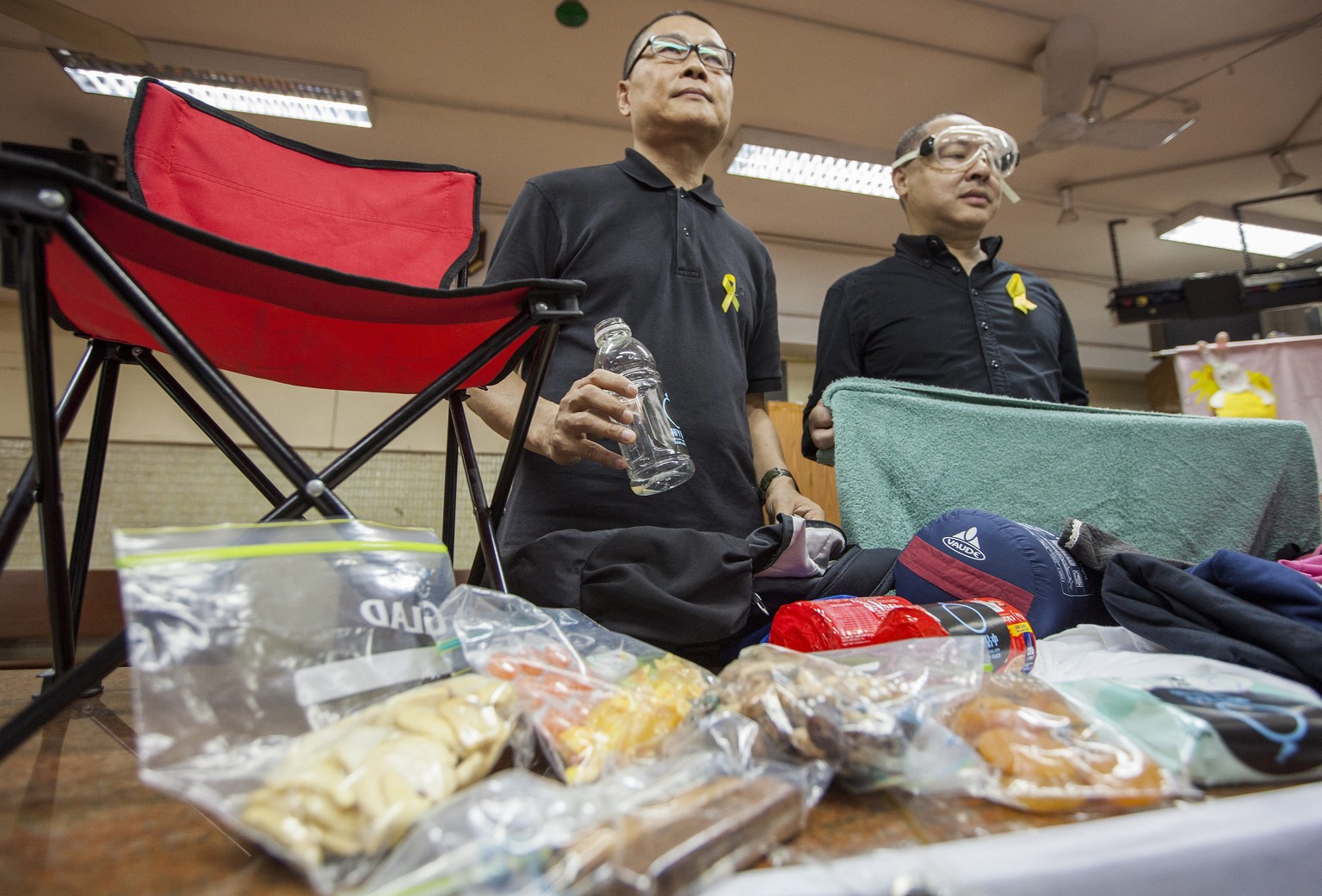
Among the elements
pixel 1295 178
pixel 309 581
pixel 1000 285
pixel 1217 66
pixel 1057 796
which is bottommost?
pixel 1057 796

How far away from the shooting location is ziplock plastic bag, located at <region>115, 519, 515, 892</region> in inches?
13.1

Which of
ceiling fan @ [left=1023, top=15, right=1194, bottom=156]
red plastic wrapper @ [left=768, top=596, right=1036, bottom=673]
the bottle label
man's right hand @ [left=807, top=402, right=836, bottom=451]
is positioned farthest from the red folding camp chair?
ceiling fan @ [left=1023, top=15, right=1194, bottom=156]

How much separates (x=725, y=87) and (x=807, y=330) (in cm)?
342

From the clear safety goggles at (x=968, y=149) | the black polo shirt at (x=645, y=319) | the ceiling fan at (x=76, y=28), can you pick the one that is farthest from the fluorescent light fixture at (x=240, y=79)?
the clear safety goggles at (x=968, y=149)

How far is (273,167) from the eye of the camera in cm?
86

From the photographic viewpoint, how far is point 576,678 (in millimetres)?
509

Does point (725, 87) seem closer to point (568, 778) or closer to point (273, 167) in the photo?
point (273, 167)

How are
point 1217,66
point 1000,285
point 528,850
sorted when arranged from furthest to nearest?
1. point 1217,66
2. point 1000,285
3. point 528,850

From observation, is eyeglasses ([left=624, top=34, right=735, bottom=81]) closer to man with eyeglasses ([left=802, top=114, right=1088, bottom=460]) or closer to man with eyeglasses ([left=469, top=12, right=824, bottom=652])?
man with eyeglasses ([left=469, top=12, right=824, bottom=652])

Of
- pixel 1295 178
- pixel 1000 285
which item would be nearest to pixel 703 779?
pixel 1000 285

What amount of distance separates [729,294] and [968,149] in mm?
767

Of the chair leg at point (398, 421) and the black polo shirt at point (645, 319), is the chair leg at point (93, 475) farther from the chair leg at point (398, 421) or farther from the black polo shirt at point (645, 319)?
the black polo shirt at point (645, 319)

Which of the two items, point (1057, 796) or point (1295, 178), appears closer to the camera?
point (1057, 796)

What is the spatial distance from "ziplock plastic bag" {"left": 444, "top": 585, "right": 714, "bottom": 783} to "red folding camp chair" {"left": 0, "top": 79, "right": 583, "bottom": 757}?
13 cm
